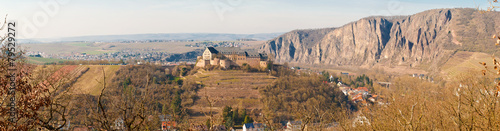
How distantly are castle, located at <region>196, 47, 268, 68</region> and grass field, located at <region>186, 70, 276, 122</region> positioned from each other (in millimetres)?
2955

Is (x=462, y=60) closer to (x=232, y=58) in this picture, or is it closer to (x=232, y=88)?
(x=232, y=58)

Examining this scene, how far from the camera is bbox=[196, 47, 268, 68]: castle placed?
7662 centimetres

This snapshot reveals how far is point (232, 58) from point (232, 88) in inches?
445

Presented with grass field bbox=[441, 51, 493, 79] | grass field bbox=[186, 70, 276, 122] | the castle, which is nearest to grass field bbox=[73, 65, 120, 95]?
grass field bbox=[186, 70, 276, 122]

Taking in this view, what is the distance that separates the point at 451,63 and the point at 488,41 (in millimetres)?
28236

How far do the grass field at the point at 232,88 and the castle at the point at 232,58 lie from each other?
116 inches

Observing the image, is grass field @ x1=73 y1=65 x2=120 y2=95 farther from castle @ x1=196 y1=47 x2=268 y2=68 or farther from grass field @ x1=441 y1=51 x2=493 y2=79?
grass field @ x1=441 y1=51 x2=493 y2=79

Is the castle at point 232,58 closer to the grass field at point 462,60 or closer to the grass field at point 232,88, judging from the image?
the grass field at point 232,88

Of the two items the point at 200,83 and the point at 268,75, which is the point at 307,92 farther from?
the point at 200,83

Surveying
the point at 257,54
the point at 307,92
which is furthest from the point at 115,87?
the point at 307,92

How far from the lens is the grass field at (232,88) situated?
63188 millimetres

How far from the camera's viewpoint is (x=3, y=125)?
752 centimetres

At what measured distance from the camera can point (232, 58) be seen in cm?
7819

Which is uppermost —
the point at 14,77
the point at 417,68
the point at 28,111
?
the point at 14,77
